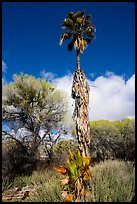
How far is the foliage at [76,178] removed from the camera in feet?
20.5

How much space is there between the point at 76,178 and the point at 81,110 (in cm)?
251

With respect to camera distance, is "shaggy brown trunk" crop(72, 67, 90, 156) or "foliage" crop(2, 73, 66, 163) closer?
"shaggy brown trunk" crop(72, 67, 90, 156)

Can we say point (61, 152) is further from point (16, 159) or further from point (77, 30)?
point (77, 30)

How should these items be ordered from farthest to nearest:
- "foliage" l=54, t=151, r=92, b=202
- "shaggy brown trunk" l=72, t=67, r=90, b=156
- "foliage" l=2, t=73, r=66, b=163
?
"foliage" l=2, t=73, r=66, b=163
"shaggy brown trunk" l=72, t=67, r=90, b=156
"foliage" l=54, t=151, r=92, b=202

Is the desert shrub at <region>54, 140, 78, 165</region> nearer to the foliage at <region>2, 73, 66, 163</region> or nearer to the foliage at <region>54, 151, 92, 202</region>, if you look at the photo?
the foliage at <region>2, 73, 66, 163</region>

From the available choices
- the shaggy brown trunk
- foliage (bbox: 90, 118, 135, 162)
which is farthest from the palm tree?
foliage (bbox: 90, 118, 135, 162)

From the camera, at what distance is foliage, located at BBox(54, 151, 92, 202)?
624cm

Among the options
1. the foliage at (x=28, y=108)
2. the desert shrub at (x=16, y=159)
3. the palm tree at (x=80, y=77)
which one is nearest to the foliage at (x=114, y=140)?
the foliage at (x=28, y=108)

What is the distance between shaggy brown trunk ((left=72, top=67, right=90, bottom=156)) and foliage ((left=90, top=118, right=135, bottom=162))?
11817 mm

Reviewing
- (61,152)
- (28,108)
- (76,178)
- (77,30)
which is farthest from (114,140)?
(76,178)

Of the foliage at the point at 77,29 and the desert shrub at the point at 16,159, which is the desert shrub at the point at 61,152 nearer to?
the desert shrub at the point at 16,159

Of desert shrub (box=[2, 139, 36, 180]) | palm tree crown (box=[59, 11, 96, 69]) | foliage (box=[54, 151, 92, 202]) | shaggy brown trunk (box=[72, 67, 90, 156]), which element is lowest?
desert shrub (box=[2, 139, 36, 180])

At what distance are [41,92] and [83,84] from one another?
8.23m

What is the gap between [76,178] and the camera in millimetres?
6449
